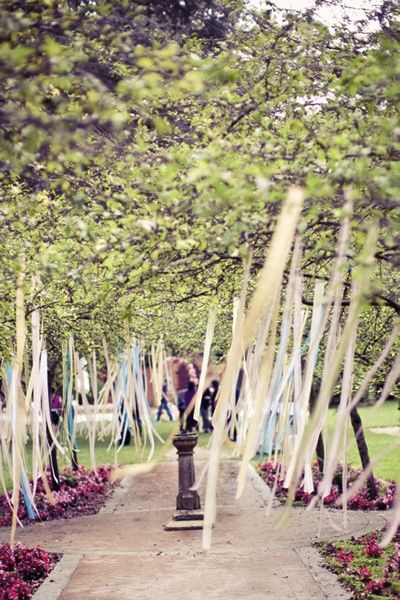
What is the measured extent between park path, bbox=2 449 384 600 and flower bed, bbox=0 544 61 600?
15 cm

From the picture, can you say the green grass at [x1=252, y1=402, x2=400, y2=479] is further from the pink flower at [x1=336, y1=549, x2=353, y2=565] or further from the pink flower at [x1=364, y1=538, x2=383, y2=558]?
the pink flower at [x1=336, y1=549, x2=353, y2=565]

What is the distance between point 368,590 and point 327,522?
4013mm

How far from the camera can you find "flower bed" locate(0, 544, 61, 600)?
30.8 ft

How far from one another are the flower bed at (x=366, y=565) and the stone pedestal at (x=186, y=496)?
246 centimetres

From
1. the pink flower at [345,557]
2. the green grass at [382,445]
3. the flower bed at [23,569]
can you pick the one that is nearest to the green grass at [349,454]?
the green grass at [382,445]

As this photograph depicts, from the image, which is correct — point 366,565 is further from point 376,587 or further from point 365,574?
point 376,587

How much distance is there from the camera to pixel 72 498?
16.1 m

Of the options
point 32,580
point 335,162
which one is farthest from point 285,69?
point 32,580

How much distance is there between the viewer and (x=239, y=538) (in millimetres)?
12148

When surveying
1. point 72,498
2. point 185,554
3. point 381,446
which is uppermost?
point 381,446

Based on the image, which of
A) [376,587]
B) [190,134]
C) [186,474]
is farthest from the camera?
[186,474]

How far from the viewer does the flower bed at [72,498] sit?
49.6 feet

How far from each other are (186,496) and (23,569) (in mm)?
3855

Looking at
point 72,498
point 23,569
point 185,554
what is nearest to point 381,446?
point 72,498
